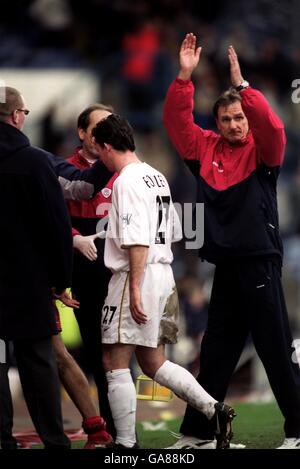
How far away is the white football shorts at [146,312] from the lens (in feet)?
24.2

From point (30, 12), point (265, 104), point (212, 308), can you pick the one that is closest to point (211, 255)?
point (212, 308)

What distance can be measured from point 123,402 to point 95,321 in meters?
0.81

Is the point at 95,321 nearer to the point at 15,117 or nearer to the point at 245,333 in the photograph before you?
the point at 245,333

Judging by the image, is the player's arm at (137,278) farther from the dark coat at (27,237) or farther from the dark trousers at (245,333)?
the dark trousers at (245,333)

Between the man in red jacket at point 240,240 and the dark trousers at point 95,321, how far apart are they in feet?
1.89

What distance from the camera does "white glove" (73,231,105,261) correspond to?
7.83m

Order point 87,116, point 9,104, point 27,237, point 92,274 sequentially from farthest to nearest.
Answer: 1. point 87,116
2. point 92,274
3. point 9,104
4. point 27,237

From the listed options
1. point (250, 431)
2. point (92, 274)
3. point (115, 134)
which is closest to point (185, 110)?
point (115, 134)

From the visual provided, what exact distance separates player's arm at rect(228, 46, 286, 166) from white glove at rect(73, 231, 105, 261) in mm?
1137

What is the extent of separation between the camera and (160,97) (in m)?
17.5

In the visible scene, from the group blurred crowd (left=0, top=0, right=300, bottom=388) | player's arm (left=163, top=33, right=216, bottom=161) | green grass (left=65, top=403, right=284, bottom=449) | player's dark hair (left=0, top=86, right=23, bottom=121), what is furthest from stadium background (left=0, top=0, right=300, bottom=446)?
player's dark hair (left=0, top=86, right=23, bottom=121)

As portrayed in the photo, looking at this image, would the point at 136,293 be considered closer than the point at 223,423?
Yes

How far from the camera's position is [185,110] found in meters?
7.94

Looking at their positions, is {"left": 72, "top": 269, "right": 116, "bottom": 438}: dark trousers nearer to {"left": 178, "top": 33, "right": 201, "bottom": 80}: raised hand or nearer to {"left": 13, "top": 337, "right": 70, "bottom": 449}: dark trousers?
{"left": 13, "top": 337, "right": 70, "bottom": 449}: dark trousers
